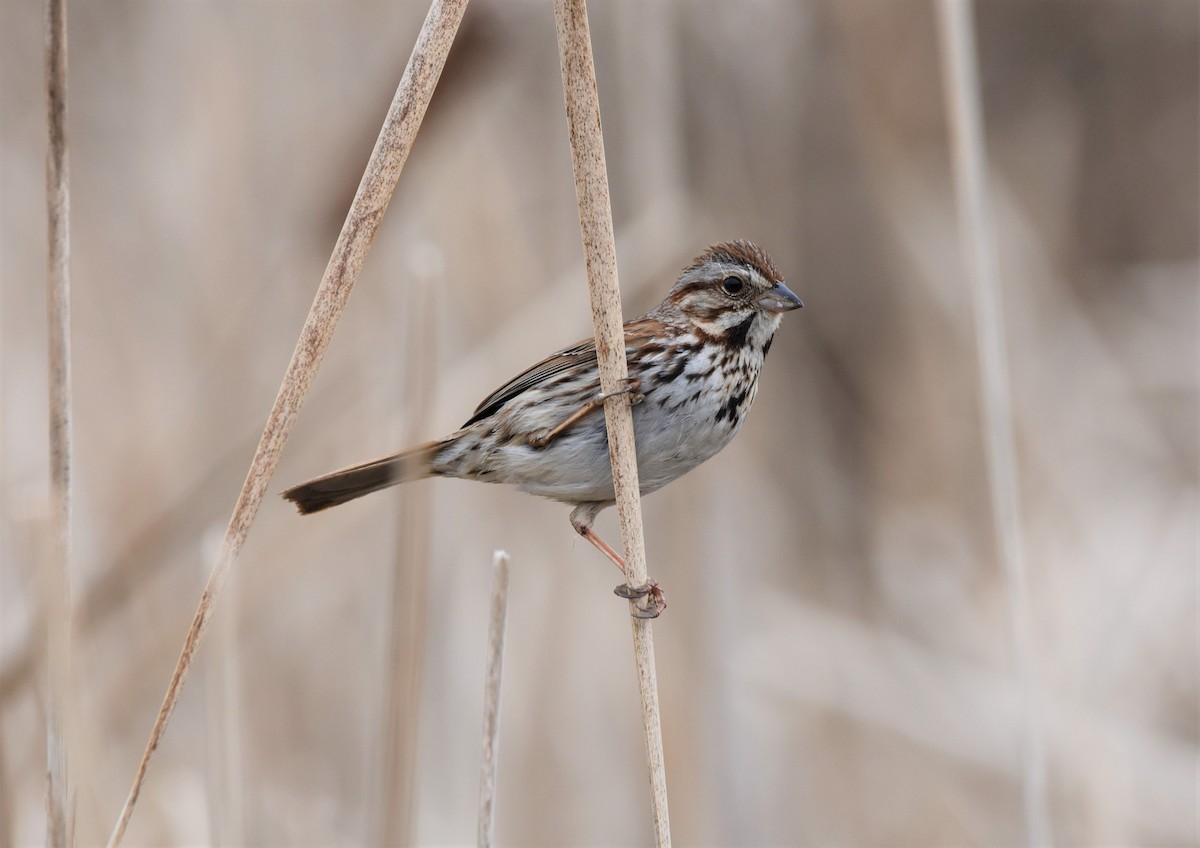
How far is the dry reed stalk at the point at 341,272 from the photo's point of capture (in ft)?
4.96

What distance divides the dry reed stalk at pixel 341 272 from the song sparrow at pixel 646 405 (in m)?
0.74

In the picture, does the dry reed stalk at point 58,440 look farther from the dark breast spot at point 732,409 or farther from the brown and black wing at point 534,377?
the dark breast spot at point 732,409

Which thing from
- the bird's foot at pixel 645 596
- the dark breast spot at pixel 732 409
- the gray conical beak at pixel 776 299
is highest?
the gray conical beak at pixel 776 299

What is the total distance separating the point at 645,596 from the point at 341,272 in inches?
35.6

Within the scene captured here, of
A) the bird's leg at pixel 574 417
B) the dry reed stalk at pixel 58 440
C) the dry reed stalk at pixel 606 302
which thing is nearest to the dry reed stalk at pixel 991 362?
the bird's leg at pixel 574 417

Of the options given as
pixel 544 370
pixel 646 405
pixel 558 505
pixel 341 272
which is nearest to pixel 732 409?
pixel 646 405

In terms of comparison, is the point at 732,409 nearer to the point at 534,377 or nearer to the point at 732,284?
the point at 732,284

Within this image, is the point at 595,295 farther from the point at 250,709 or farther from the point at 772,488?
the point at 772,488

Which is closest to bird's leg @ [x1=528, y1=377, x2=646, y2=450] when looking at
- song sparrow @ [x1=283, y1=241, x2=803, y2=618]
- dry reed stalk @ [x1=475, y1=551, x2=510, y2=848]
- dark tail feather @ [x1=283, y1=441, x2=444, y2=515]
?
song sparrow @ [x1=283, y1=241, x2=803, y2=618]

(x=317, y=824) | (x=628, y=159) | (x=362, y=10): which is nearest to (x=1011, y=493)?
(x=628, y=159)

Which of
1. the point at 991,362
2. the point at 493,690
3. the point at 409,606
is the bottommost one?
the point at 493,690

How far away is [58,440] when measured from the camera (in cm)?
171

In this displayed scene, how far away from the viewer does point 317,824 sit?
359cm

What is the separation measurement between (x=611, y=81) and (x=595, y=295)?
165cm
